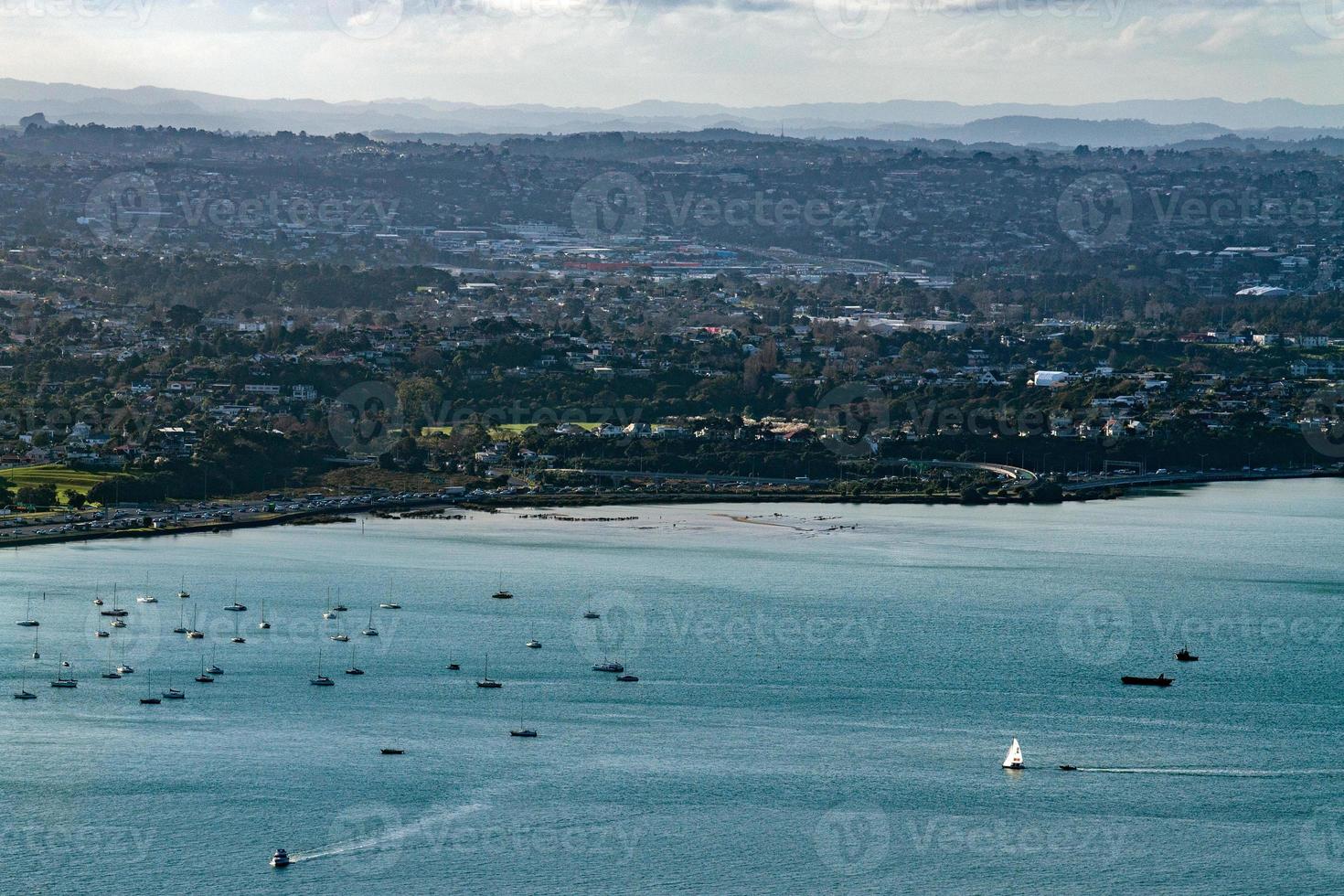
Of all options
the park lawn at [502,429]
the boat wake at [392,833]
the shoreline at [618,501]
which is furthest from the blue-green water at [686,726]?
the park lawn at [502,429]

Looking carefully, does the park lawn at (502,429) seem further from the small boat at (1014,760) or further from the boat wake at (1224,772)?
the boat wake at (1224,772)

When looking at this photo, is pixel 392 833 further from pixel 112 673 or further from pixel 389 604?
pixel 389 604

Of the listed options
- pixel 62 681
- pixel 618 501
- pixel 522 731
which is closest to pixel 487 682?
pixel 522 731

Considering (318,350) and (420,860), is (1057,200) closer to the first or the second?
(318,350)

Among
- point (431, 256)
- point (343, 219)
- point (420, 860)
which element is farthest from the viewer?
point (343, 219)

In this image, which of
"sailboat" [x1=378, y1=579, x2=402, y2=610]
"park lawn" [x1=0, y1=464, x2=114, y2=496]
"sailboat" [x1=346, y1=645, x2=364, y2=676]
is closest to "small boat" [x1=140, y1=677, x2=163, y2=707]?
"sailboat" [x1=346, y1=645, x2=364, y2=676]

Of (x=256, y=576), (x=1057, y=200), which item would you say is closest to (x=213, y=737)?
(x=256, y=576)

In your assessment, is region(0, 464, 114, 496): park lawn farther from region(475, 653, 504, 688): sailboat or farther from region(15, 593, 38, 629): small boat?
region(475, 653, 504, 688): sailboat
